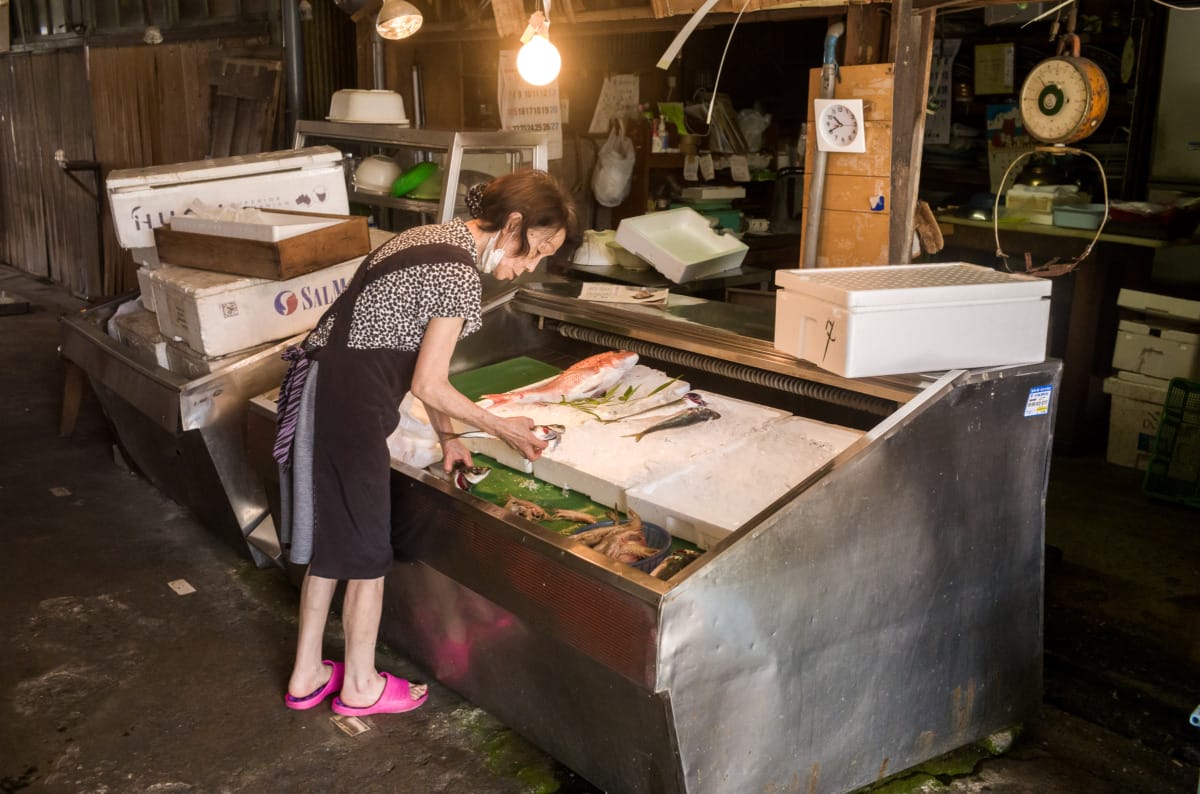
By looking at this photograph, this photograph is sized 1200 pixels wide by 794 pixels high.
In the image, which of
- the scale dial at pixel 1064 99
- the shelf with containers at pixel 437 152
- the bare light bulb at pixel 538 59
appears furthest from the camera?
the shelf with containers at pixel 437 152

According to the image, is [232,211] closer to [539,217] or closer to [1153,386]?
[539,217]

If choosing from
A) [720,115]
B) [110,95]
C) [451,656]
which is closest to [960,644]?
[451,656]

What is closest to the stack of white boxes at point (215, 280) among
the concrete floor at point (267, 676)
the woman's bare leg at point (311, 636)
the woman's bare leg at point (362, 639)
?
the concrete floor at point (267, 676)

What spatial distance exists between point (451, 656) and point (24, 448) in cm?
465

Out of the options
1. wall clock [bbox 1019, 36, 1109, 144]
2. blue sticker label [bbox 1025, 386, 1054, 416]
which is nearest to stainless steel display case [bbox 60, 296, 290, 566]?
blue sticker label [bbox 1025, 386, 1054, 416]

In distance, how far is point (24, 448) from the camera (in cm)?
711

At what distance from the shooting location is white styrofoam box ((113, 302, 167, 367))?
5266 millimetres

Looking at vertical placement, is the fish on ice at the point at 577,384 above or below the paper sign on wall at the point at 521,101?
below

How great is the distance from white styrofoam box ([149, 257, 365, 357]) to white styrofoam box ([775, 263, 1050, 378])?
2618 mm

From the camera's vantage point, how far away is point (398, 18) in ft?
19.9

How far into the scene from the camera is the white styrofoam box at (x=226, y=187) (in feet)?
17.3

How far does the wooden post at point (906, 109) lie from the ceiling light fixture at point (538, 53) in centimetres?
164

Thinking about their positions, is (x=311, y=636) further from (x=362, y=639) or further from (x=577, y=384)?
(x=577, y=384)

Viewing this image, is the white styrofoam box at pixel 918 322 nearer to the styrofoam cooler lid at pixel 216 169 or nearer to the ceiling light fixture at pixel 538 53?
the ceiling light fixture at pixel 538 53
